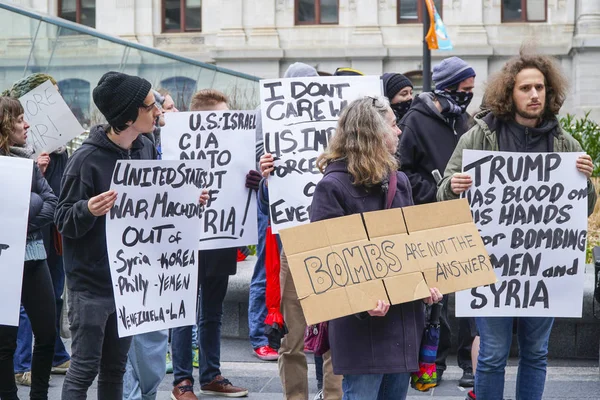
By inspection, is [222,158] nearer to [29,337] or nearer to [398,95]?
[398,95]

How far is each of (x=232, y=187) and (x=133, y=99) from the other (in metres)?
1.90

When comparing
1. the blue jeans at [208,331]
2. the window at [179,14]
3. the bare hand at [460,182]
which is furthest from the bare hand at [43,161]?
the window at [179,14]

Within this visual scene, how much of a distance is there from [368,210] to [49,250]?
9.79 feet

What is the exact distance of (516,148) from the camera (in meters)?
4.73

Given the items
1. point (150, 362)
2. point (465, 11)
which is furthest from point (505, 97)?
point (465, 11)

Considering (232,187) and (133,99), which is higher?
(133,99)

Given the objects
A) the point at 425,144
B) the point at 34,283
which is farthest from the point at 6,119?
the point at 425,144

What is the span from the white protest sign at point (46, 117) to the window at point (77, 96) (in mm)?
5948

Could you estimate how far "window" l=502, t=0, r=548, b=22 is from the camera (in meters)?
32.9

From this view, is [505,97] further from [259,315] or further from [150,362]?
[259,315]

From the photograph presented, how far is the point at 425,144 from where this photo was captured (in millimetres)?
5691

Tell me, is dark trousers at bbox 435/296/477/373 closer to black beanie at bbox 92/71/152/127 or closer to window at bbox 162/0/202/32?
black beanie at bbox 92/71/152/127

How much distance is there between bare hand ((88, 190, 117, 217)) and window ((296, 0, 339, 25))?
30134mm

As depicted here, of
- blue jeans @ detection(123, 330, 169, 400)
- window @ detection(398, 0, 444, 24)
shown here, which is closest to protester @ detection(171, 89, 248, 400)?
blue jeans @ detection(123, 330, 169, 400)
